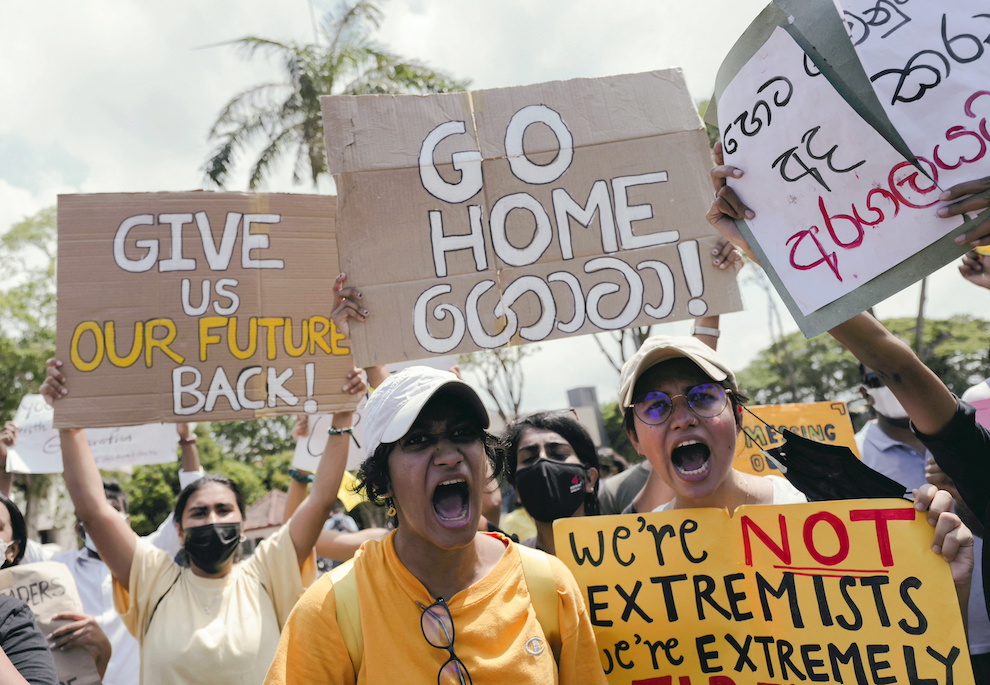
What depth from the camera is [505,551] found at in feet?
6.60

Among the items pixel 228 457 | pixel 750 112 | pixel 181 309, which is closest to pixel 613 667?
pixel 750 112

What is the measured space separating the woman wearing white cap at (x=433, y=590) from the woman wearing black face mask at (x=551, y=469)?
2.93ft

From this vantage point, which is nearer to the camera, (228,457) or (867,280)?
(867,280)

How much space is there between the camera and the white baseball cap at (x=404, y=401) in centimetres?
189

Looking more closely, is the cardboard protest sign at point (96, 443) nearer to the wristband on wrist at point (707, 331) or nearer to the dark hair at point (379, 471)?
the dark hair at point (379, 471)

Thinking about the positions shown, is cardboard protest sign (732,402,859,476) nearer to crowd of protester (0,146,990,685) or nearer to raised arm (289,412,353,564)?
crowd of protester (0,146,990,685)

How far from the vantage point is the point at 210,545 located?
3.34 metres

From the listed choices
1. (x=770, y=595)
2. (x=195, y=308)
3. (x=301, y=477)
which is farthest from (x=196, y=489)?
(x=770, y=595)

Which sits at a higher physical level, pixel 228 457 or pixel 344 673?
pixel 228 457

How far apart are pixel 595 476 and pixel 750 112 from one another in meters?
1.68

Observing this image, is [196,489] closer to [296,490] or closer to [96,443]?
[296,490]

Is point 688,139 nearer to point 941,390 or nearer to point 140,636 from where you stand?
point 941,390

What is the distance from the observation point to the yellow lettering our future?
3.71 metres

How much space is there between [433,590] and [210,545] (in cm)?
188
